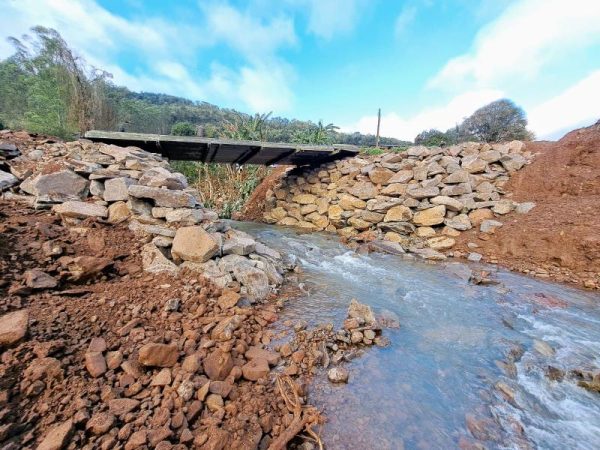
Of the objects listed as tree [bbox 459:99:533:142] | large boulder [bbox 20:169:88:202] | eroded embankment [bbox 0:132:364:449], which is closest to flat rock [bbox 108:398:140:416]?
eroded embankment [bbox 0:132:364:449]

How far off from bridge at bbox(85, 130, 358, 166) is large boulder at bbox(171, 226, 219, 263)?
556 cm

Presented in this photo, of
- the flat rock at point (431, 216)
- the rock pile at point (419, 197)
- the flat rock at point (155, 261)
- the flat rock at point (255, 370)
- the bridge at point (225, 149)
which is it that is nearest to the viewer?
the flat rock at point (255, 370)

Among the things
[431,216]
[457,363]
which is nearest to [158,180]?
[457,363]

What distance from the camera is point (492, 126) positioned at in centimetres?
Answer: 2005

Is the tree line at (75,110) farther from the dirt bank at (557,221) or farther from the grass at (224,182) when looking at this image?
the dirt bank at (557,221)

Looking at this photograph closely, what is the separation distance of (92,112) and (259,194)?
8.94 m

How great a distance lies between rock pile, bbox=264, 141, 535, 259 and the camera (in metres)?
7.97

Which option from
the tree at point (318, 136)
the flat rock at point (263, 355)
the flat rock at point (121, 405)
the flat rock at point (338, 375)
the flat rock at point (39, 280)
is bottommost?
the flat rock at point (338, 375)

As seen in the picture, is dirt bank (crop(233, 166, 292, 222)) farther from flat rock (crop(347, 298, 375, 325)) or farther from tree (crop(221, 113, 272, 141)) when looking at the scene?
flat rock (crop(347, 298, 375, 325))

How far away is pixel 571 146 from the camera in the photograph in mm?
8234

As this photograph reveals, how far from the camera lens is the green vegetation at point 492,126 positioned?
18.3m

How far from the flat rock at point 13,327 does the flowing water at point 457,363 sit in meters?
2.34

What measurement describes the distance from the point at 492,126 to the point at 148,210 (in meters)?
23.4

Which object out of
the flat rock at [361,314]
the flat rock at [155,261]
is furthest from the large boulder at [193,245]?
the flat rock at [361,314]
